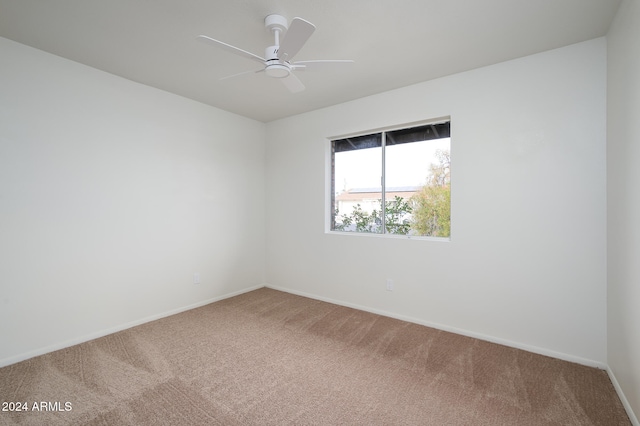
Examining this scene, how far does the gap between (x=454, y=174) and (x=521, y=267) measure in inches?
40.9

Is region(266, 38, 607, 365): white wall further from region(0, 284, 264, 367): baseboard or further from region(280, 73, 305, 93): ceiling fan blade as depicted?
region(0, 284, 264, 367): baseboard

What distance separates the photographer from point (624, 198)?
1.84m

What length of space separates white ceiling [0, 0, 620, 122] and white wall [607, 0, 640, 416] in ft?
1.08

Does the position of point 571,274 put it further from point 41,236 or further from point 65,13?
point 41,236

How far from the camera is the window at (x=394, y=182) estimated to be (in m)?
3.11

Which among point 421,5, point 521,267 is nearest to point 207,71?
point 421,5

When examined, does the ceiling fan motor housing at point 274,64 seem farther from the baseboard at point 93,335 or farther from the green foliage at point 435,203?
the baseboard at point 93,335

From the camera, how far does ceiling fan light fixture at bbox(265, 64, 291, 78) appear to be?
202 centimetres

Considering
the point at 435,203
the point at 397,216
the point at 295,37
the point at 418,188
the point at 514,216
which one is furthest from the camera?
the point at 397,216

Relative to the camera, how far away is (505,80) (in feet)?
8.50

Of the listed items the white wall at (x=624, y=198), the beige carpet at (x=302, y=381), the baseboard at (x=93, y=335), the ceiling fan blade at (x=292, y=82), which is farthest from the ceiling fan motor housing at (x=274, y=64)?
the baseboard at (x=93, y=335)

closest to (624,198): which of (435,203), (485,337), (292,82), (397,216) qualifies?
(435,203)

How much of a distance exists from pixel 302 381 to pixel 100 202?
8.36 feet

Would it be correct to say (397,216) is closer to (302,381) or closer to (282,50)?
(302,381)
